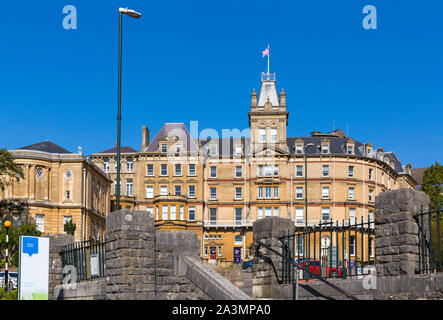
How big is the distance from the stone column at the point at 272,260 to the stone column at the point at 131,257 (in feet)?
11.0

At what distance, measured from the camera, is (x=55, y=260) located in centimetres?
2109

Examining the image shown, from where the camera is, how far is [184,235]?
17500 millimetres

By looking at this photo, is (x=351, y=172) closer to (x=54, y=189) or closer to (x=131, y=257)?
(x=54, y=189)

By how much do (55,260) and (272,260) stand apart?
25.7 feet

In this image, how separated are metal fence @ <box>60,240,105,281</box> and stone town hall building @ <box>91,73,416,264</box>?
6247 cm

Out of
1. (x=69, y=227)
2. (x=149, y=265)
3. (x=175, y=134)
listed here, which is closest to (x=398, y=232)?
(x=149, y=265)

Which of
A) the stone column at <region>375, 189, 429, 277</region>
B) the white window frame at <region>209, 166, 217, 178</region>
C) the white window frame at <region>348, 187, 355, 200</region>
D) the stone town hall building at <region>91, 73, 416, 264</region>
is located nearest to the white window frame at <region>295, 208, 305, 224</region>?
the stone town hall building at <region>91, 73, 416, 264</region>

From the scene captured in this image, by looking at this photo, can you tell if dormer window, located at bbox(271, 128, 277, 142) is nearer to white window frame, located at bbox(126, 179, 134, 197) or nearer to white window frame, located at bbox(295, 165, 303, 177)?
white window frame, located at bbox(295, 165, 303, 177)

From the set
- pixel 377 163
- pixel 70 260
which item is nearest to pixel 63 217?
pixel 377 163

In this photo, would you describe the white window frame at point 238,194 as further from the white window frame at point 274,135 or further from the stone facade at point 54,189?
the stone facade at point 54,189

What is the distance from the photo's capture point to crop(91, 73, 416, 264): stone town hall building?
84875 mm

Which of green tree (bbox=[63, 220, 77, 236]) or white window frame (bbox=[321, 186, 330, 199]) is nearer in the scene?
green tree (bbox=[63, 220, 77, 236])

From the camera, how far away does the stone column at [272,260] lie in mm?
17625

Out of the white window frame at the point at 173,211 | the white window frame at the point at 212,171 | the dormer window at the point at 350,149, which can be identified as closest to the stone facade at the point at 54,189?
the white window frame at the point at 173,211
